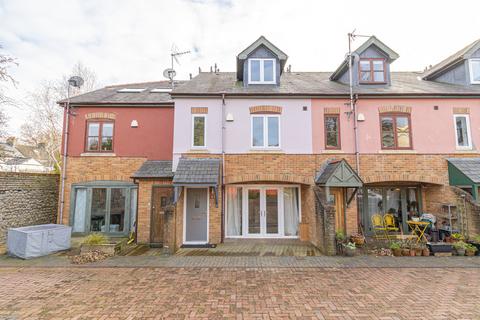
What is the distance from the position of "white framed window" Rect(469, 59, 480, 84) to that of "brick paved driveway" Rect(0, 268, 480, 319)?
398 inches

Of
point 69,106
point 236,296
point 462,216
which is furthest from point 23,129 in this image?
point 462,216

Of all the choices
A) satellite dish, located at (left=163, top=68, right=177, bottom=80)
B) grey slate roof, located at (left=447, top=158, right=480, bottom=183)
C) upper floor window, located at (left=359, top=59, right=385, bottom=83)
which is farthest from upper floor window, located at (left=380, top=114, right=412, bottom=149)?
satellite dish, located at (left=163, top=68, right=177, bottom=80)

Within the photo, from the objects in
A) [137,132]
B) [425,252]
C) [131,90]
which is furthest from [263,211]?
[131,90]

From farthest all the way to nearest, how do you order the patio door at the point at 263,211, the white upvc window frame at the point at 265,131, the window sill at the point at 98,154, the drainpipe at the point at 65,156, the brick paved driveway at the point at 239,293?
1. the window sill at the point at 98,154
2. the drainpipe at the point at 65,156
3. the patio door at the point at 263,211
4. the white upvc window frame at the point at 265,131
5. the brick paved driveway at the point at 239,293

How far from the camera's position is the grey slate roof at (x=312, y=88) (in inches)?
451

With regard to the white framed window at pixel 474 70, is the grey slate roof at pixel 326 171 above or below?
below

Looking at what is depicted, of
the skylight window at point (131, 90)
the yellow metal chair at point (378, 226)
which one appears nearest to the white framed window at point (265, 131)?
the yellow metal chair at point (378, 226)

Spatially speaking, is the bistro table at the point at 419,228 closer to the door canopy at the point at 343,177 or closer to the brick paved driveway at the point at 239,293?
the brick paved driveway at the point at 239,293

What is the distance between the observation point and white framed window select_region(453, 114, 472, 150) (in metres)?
11.5

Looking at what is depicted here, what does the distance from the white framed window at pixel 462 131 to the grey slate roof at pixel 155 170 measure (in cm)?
1381

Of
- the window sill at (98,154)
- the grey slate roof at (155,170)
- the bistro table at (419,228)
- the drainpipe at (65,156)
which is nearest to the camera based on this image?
the bistro table at (419,228)

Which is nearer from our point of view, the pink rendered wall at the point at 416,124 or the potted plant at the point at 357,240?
the potted plant at the point at 357,240

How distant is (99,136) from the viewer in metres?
12.8

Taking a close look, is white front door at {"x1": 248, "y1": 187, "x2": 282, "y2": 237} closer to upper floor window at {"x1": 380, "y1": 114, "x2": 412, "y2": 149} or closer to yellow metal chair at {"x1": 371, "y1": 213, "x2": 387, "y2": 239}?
yellow metal chair at {"x1": 371, "y1": 213, "x2": 387, "y2": 239}
